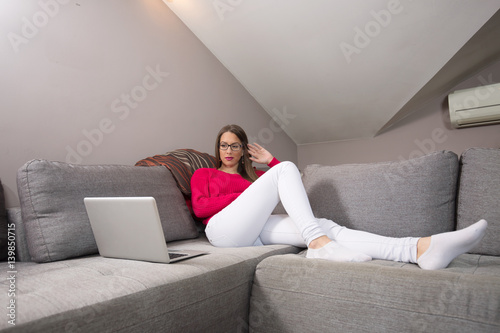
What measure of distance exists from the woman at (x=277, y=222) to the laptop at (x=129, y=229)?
0.33 metres

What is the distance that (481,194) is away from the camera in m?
1.57

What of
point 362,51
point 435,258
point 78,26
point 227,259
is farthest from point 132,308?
point 362,51

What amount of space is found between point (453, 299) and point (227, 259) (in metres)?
0.71

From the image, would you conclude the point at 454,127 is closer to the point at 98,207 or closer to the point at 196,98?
the point at 196,98

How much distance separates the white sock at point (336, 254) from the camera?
134 centimetres

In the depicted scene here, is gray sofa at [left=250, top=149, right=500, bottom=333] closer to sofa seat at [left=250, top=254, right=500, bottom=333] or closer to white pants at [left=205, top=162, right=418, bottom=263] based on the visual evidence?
sofa seat at [left=250, top=254, right=500, bottom=333]

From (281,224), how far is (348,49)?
1630 mm

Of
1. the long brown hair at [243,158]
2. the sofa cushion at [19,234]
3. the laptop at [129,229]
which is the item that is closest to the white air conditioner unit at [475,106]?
the long brown hair at [243,158]

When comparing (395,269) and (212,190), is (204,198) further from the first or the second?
(395,269)

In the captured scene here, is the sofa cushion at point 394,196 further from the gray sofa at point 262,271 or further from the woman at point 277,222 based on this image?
the woman at point 277,222

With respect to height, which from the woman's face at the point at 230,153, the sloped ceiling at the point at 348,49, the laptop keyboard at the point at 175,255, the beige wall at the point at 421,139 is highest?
the sloped ceiling at the point at 348,49

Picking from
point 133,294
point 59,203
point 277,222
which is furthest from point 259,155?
point 133,294

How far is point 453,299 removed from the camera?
95 centimetres

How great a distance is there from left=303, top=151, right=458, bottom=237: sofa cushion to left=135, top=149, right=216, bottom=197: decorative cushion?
73 cm
